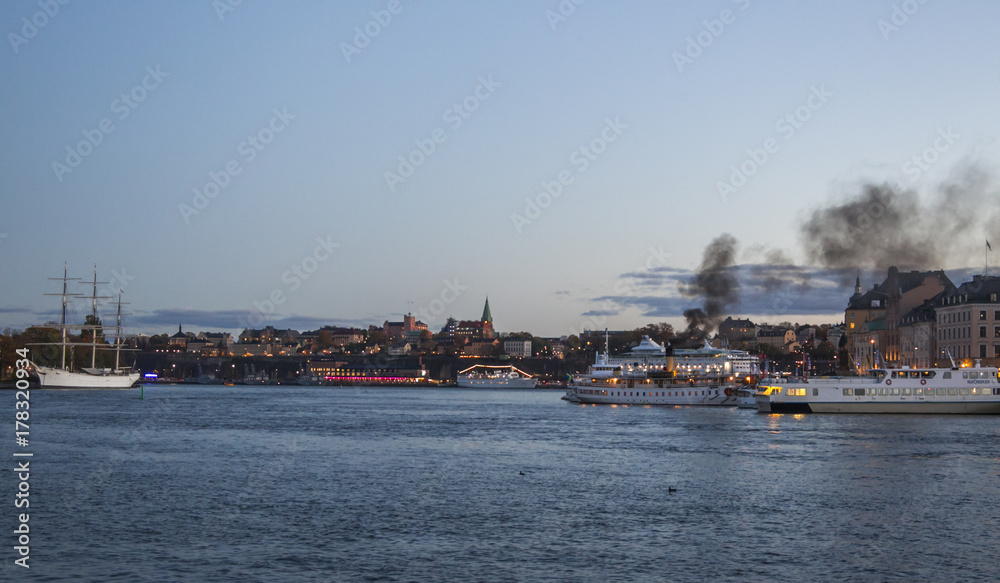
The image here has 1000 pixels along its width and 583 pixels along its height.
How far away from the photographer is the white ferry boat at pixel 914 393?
3226 inches

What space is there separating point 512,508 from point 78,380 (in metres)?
146

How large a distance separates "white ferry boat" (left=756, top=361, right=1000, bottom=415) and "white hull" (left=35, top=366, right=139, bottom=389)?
120401 millimetres

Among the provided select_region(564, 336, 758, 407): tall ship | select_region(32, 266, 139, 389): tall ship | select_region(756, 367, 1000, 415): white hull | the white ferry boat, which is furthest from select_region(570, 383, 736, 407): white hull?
select_region(32, 266, 139, 389): tall ship

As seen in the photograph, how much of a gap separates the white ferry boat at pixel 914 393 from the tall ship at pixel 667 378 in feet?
87.9

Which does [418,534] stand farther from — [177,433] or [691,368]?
[691,368]

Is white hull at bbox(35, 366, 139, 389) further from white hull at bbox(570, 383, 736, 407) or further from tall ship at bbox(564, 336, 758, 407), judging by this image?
white hull at bbox(570, 383, 736, 407)

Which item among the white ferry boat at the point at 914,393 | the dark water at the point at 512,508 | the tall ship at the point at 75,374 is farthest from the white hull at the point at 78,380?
the white ferry boat at the point at 914,393

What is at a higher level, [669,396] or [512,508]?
[669,396]

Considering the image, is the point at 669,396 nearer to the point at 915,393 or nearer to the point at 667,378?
A: the point at 667,378

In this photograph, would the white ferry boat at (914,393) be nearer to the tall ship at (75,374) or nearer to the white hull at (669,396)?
the white hull at (669,396)

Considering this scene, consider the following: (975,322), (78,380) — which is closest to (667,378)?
(975,322)

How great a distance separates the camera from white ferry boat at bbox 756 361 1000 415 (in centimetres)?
8194

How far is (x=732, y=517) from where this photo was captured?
31859 mm

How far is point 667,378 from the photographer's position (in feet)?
384
